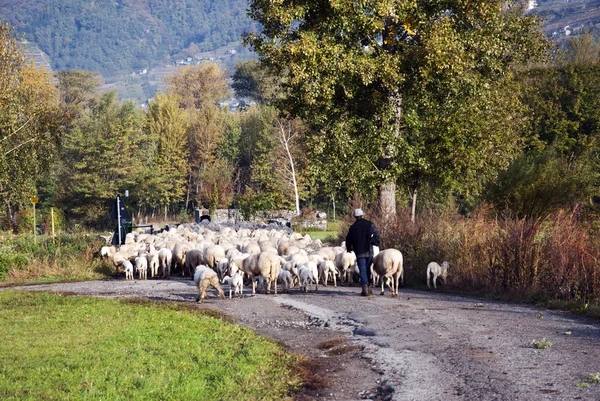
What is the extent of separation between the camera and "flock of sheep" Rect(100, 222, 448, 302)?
69.1ft

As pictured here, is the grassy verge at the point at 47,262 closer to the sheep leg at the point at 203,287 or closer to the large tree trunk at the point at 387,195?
the large tree trunk at the point at 387,195

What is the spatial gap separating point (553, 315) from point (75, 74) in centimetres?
11410

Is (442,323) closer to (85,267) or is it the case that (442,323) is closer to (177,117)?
(85,267)

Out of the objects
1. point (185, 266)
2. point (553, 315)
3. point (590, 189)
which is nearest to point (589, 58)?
point (590, 189)

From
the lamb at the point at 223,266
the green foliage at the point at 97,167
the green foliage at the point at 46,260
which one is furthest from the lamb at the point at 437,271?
the green foliage at the point at 97,167

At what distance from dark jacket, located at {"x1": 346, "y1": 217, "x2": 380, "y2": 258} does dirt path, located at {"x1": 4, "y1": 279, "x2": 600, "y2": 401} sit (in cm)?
113

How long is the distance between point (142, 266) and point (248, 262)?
25.2ft

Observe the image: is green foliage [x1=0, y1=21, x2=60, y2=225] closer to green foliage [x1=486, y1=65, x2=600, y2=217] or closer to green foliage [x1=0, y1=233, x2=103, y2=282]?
green foliage [x1=0, y1=233, x2=103, y2=282]

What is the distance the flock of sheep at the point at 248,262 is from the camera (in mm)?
21062

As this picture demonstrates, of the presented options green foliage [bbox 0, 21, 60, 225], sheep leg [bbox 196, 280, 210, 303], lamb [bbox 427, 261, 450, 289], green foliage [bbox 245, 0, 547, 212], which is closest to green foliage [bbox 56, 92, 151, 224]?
green foliage [bbox 0, 21, 60, 225]

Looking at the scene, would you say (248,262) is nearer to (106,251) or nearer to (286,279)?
(286,279)

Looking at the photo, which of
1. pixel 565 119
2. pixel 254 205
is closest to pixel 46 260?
pixel 254 205

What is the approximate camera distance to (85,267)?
31.1 metres

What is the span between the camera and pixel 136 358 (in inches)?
488
